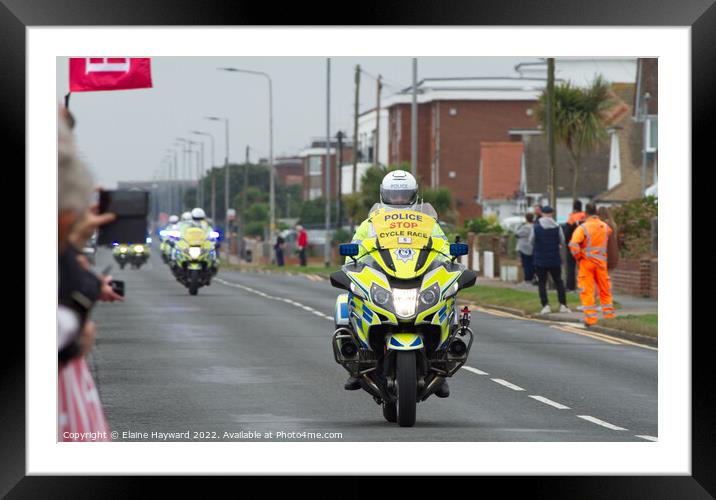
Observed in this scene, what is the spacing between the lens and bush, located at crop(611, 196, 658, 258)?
3731 cm

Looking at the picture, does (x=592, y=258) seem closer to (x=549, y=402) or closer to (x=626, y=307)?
(x=626, y=307)

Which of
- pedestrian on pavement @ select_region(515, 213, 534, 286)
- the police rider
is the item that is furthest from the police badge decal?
pedestrian on pavement @ select_region(515, 213, 534, 286)

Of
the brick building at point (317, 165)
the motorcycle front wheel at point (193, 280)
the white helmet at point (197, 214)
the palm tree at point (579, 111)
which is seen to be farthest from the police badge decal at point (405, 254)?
the brick building at point (317, 165)

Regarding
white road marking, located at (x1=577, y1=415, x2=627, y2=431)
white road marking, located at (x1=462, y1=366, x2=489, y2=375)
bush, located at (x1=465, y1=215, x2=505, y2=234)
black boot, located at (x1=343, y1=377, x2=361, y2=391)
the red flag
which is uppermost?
the red flag

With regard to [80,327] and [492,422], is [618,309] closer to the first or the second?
[492,422]

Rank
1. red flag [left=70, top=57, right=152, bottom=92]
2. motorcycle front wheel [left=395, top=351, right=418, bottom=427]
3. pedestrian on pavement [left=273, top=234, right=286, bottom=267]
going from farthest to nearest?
pedestrian on pavement [left=273, top=234, right=286, bottom=267] → motorcycle front wheel [left=395, top=351, right=418, bottom=427] → red flag [left=70, top=57, right=152, bottom=92]

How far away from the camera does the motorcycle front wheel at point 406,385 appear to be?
41.7 ft

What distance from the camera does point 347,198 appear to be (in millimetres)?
65812

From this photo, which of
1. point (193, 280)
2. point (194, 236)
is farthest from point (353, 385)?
point (193, 280)

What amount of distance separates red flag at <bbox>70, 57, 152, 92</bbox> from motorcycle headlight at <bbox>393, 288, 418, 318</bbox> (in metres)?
2.38

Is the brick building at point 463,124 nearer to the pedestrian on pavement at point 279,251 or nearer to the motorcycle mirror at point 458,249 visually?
the pedestrian on pavement at point 279,251

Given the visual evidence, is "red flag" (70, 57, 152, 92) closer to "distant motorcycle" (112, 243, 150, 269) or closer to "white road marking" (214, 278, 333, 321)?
"white road marking" (214, 278, 333, 321)
